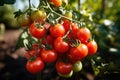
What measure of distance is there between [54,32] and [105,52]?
1.85 m

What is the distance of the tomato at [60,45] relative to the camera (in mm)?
1955

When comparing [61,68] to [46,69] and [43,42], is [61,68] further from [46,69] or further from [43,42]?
[46,69]

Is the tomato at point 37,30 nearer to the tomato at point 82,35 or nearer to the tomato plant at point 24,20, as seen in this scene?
the tomato plant at point 24,20

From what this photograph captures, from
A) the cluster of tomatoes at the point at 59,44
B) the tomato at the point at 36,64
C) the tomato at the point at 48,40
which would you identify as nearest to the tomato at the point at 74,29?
the cluster of tomatoes at the point at 59,44

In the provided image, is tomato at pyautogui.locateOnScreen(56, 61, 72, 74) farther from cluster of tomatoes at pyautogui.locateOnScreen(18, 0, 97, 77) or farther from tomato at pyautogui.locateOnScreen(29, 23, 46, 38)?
tomato at pyautogui.locateOnScreen(29, 23, 46, 38)

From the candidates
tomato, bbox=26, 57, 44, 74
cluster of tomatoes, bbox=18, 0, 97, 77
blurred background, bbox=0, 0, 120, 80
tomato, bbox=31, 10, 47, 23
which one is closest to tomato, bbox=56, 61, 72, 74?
cluster of tomatoes, bbox=18, 0, 97, 77

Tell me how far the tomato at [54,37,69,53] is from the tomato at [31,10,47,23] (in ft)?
0.58

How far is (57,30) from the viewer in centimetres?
196

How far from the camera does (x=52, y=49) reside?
2039 millimetres

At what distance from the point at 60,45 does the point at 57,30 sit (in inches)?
3.4

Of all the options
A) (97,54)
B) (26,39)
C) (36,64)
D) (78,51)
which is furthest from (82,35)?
(97,54)

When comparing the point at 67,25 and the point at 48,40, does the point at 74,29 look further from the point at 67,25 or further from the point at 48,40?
the point at 48,40

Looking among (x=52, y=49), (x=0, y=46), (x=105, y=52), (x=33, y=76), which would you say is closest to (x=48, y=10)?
(x=52, y=49)

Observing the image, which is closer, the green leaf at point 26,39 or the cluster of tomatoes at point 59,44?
the cluster of tomatoes at point 59,44
